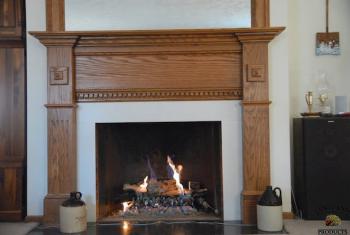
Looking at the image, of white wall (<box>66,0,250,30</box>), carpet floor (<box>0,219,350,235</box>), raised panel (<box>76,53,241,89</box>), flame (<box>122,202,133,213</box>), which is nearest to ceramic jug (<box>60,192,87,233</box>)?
carpet floor (<box>0,219,350,235</box>)

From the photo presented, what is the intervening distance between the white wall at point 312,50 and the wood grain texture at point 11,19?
193 centimetres

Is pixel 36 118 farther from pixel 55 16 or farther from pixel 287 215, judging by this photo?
pixel 287 215

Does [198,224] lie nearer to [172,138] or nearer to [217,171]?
[217,171]

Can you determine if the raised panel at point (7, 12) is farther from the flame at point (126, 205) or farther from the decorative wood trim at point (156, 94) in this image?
the flame at point (126, 205)

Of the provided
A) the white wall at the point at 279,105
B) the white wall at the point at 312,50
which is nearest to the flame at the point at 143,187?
the white wall at the point at 279,105

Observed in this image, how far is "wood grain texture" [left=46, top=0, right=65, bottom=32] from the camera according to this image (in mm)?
2572

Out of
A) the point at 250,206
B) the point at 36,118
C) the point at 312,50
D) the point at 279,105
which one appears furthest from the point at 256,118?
the point at 36,118

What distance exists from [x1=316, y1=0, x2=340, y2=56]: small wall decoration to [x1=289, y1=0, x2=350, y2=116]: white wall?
0.03 m

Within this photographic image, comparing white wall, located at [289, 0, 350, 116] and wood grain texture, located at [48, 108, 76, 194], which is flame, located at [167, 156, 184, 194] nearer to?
wood grain texture, located at [48, 108, 76, 194]

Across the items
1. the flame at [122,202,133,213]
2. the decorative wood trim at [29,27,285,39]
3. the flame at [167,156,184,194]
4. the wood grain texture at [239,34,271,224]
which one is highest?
the decorative wood trim at [29,27,285,39]

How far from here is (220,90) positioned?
103 inches

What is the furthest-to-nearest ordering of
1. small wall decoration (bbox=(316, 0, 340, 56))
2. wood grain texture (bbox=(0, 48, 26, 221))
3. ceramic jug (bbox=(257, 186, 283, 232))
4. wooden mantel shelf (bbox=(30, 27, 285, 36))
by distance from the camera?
small wall decoration (bbox=(316, 0, 340, 56))
wood grain texture (bbox=(0, 48, 26, 221))
wooden mantel shelf (bbox=(30, 27, 285, 36))
ceramic jug (bbox=(257, 186, 283, 232))

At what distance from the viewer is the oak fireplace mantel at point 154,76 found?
8.38 ft

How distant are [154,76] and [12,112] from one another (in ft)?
3.37
